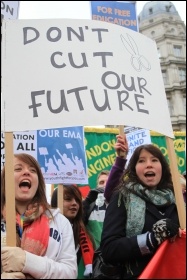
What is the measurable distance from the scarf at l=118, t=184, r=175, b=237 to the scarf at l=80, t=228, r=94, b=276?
82 centimetres

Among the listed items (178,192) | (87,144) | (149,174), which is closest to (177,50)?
(87,144)

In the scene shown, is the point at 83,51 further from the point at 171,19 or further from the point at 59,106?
the point at 171,19

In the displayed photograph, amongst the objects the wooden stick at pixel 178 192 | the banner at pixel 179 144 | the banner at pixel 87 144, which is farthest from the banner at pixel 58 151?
the banner at pixel 179 144

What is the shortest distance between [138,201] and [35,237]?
22.2 inches

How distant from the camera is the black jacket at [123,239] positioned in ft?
6.03

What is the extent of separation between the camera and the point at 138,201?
1.97 m

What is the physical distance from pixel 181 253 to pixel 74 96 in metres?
0.87

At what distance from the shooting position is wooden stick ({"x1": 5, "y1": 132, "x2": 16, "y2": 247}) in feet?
5.21

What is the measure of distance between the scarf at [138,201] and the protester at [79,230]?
828 millimetres

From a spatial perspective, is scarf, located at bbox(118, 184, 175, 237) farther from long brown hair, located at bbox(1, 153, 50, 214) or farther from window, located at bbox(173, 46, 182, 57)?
window, located at bbox(173, 46, 182, 57)

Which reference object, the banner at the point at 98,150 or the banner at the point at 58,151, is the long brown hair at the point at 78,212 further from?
the banner at the point at 98,150

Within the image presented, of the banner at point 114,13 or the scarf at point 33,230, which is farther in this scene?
the banner at point 114,13

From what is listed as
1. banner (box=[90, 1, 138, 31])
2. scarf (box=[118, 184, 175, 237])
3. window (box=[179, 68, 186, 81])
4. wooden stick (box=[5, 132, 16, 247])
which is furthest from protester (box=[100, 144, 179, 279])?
window (box=[179, 68, 186, 81])

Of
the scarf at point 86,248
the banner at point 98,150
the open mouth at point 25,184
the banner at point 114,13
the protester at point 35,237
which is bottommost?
the scarf at point 86,248
